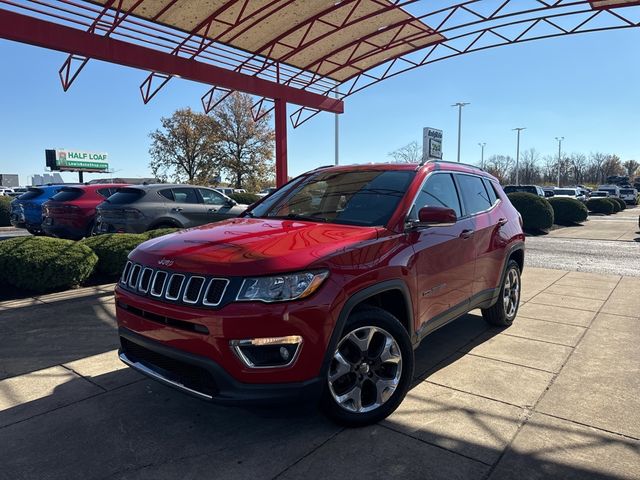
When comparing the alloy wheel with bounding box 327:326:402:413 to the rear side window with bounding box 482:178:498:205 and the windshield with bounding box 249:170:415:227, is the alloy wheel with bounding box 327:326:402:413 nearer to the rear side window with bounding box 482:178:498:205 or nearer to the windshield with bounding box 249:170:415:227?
the windshield with bounding box 249:170:415:227

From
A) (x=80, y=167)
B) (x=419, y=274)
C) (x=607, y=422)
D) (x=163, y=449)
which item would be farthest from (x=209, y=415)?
(x=80, y=167)

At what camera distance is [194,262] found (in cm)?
284

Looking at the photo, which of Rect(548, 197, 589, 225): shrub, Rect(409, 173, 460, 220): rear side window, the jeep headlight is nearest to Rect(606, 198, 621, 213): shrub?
Rect(548, 197, 589, 225): shrub

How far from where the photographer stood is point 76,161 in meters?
59.4

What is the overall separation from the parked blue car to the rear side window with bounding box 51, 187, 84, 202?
2045 millimetres

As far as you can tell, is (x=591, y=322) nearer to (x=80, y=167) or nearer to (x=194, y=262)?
(x=194, y=262)

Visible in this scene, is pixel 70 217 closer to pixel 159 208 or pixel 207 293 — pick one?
pixel 159 208

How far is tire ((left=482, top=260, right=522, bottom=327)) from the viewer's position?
17.1 feet

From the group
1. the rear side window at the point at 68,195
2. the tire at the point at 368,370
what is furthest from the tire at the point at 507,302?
the rear side window at the point at 68,195

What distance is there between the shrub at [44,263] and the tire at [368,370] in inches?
206

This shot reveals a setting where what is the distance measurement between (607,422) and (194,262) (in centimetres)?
300

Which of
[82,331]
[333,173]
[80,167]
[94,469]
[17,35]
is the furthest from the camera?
[80,167]

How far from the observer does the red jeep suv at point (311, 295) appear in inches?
104

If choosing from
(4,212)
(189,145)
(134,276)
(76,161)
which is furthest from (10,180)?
(134,276)
